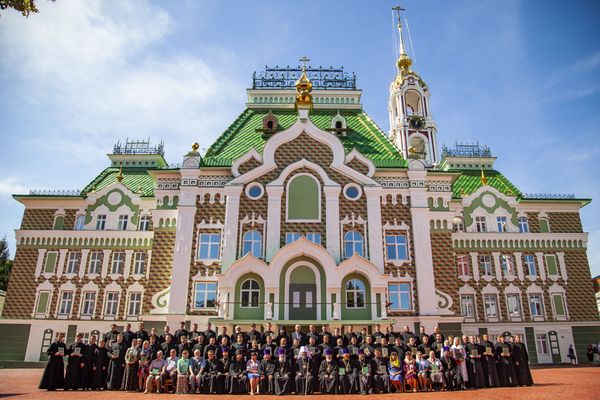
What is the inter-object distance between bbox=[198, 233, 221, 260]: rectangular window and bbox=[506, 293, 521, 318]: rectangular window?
20286 mm

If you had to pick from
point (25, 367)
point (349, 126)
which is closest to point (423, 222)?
point (349, 126)

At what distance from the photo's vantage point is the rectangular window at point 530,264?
31.9 m

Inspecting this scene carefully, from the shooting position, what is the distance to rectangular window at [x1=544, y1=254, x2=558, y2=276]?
105ft

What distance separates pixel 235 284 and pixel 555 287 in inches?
892

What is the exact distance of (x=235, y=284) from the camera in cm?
2380

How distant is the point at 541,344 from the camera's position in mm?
30547

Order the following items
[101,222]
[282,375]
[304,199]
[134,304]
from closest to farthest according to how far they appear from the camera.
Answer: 1. [282,375]
2. [304,199]
3. [134,304]
4. [101,222]

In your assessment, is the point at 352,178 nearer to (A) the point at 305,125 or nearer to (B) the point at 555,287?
(A) the point at 305,125

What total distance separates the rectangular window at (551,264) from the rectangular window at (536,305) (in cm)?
191

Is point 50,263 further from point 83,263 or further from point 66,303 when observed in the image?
point 66,303

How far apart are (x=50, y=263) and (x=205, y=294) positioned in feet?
43.6

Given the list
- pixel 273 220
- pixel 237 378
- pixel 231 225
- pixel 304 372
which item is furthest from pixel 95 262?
pixel 304 372

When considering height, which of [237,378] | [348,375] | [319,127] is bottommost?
[237,378]

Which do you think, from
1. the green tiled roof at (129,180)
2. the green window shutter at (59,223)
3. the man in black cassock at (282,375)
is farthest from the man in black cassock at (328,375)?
the green window shutter at (59,223)
